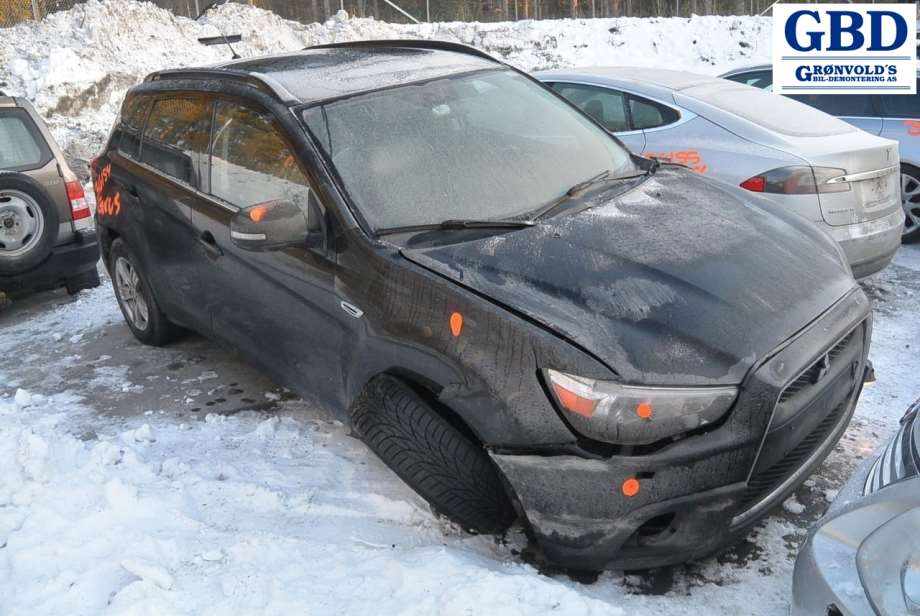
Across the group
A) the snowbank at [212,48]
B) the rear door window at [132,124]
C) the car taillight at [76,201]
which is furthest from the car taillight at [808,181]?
the snowbank at [212,48]

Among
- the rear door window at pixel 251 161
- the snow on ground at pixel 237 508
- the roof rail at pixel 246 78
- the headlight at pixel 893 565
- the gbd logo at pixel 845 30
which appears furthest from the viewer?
the gbd logo at pixel 845 30

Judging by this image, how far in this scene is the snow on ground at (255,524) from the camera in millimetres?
2877

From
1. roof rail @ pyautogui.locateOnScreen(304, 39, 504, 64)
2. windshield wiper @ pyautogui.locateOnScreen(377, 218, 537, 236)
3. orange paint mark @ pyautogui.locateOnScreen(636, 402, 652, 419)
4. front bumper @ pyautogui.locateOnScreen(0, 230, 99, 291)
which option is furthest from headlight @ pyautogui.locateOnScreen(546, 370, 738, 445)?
front bumper @ pyautogui.locateOnScreen(0, 230, 99, 291)

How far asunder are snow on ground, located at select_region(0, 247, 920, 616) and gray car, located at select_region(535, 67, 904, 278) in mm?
816

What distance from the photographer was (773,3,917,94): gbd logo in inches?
355

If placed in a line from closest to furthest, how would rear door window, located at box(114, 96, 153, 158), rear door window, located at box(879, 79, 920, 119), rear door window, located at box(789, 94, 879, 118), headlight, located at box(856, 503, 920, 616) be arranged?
1. headlight, located at box(856, 503, 920, 616)
2. rear door window, located at box(114, 96, 153, 158)
3. rear door window, located at box(879, 79, 920, 119)
4. rear door window, located at box(789, 94, 879, 118)

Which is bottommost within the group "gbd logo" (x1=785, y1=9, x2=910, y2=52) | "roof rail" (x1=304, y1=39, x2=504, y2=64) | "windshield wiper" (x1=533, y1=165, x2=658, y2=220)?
"windshield wiper" (x1=533, y1=165, x2=658, y2=220)

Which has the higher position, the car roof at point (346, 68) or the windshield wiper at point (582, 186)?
the car roof at point (346, 68)

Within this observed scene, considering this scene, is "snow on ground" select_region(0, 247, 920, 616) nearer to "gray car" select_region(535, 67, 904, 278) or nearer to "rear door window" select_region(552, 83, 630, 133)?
"gray car" select_region(535, 67, 904, 278)

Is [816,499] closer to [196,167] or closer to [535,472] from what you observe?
[535,472]

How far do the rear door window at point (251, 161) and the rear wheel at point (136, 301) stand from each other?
4.41ft

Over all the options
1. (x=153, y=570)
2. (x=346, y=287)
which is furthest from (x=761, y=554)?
(x=153, y=570)

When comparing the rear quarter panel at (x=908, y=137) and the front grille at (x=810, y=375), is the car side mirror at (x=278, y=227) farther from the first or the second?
the rear quarter panel at (x=908, y=137)

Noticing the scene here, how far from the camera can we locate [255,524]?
3.43 metres
